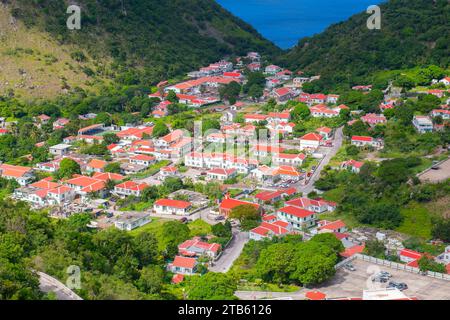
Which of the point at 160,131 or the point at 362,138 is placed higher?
the point at 160,131

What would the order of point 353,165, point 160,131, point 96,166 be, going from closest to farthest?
point 353,165 < point 96,166 < point 160,131

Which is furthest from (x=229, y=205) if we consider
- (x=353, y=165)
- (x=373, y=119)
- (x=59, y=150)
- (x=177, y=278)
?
(x=373, y=119)

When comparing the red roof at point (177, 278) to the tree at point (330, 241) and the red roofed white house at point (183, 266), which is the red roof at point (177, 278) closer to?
the red roofed white house at point (183, 266)

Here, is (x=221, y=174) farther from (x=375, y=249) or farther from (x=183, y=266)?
(x=375, y=249)

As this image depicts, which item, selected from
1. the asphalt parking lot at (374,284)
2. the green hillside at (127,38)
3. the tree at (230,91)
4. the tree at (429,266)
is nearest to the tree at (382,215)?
the asphalt parking lot at (374,284)

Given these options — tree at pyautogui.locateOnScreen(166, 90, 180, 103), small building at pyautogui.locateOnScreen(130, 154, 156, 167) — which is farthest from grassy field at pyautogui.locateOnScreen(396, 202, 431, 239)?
tree at pyautogui.locateOnScreen(166, 90, 180, 103)

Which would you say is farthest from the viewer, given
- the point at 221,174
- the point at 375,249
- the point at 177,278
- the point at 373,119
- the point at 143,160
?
the point at 373,119
